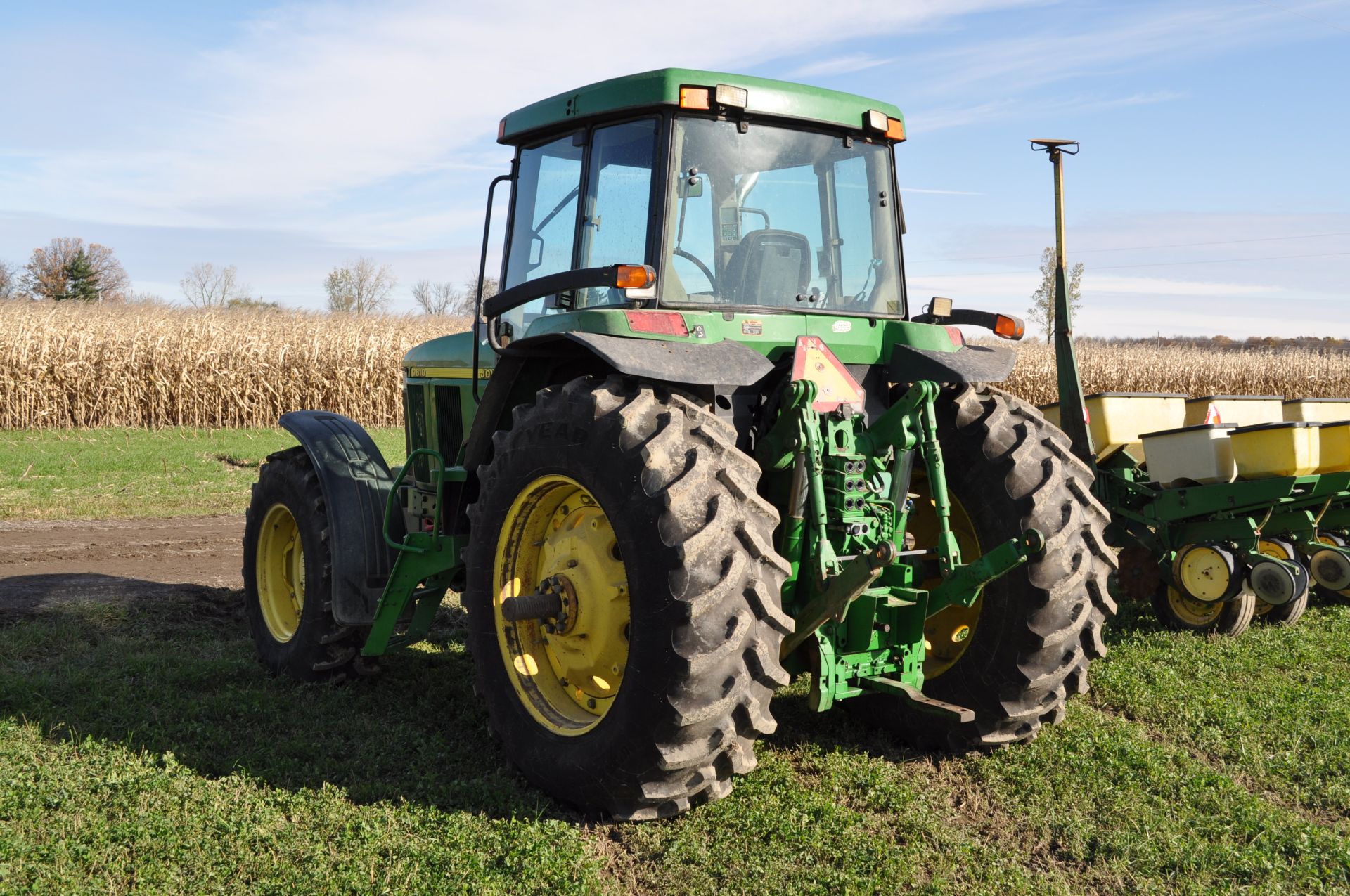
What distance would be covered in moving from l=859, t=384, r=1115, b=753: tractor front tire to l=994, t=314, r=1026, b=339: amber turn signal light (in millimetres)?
284

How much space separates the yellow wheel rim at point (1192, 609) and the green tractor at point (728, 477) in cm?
312

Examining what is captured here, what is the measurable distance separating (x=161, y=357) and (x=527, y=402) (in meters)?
16.4

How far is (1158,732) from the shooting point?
17.0 feet

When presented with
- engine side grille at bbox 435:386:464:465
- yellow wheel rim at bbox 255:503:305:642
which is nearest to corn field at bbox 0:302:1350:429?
yellow wheel rim at bbox 255:503:305:642

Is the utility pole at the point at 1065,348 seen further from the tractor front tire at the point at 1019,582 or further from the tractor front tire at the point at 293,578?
the tractor front tire at the point at 293,578

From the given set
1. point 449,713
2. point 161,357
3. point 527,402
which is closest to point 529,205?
point 527,402

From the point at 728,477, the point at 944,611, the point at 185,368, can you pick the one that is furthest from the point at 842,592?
the point at 185,368

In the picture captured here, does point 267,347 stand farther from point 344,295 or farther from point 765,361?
point 344,295

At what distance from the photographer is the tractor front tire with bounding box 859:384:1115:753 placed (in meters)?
4.39

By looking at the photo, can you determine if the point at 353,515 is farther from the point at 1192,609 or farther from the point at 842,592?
the point at 1192,609

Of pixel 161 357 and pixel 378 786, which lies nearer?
pixel 378 786

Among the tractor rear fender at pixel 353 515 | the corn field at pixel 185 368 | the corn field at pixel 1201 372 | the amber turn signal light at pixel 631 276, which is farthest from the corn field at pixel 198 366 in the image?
the amber turn signal light at pixel 631 276

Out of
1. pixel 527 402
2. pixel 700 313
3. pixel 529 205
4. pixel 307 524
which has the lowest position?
pixel 307 524

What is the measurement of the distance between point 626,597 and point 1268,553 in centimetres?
523
